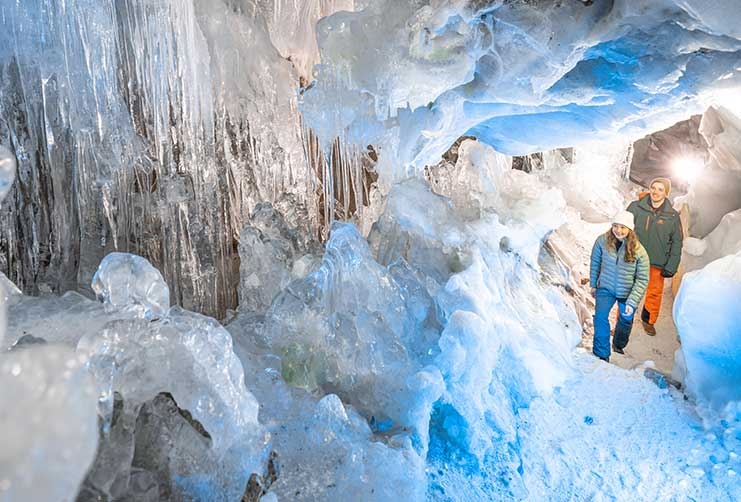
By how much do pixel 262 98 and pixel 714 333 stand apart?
15.8 feet

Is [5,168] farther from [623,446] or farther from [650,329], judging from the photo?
[650,329]

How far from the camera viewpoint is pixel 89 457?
3.81 feet

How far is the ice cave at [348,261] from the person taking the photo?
7.54 ft

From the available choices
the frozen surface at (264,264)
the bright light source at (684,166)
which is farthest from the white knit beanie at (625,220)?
the bright light source at (684,166)

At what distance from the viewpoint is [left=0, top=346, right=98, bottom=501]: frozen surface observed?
1.03 metres

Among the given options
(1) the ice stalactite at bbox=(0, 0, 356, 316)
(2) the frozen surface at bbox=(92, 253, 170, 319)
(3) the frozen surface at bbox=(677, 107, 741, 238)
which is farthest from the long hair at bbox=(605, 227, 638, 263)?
(2) the frozen surface at bbox=(92, 253, 170, 319)

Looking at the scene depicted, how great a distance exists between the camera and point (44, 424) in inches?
43.2

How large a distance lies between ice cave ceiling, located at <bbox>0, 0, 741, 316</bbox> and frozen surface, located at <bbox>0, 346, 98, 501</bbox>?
3159 mm

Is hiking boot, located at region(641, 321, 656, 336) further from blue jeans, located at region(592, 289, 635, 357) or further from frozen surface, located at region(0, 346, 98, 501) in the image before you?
frozen surface, located at region(0, 346, 98, 501)

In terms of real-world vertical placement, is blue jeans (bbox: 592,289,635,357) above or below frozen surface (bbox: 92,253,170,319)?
below

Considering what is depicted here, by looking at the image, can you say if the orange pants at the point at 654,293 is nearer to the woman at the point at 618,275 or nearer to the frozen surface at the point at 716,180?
the woman at the point at 618,275

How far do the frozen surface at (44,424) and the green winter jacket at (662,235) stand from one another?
5773mm

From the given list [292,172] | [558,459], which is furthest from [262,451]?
[292,172]

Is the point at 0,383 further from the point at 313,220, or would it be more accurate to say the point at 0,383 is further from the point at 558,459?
the point at 313,220
